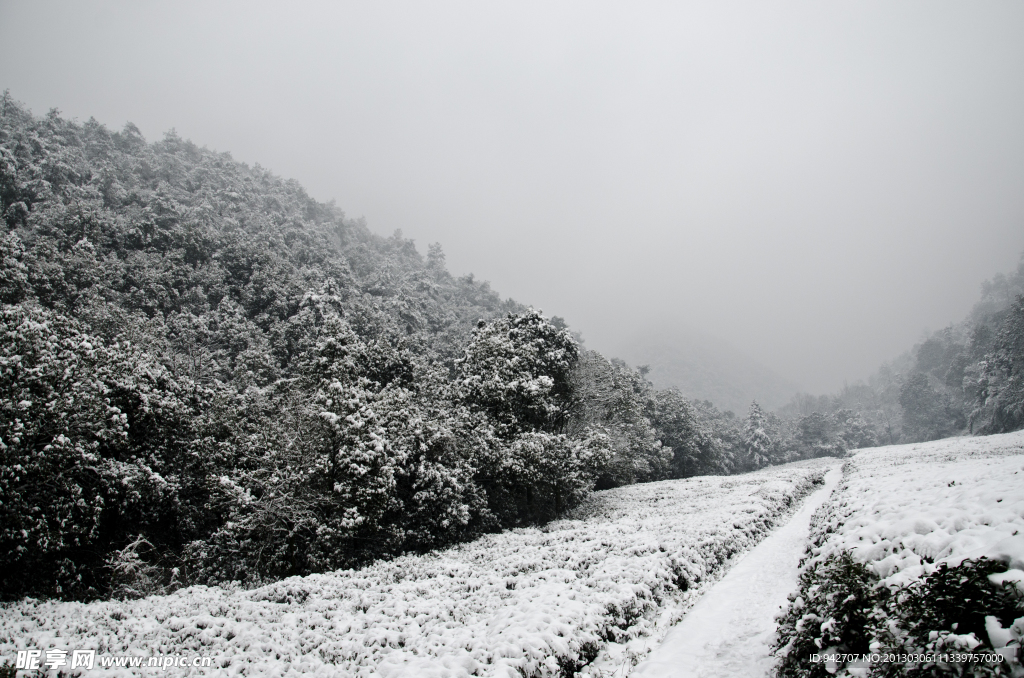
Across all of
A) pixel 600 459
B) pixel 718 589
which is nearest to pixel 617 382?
pixel 600 459

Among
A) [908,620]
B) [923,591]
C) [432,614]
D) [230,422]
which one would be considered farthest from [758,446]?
[908,620]

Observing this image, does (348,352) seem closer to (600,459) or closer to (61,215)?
(600,459)

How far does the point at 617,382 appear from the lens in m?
34.9

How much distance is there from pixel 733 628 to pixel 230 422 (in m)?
23.3

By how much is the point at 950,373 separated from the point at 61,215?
148 metres

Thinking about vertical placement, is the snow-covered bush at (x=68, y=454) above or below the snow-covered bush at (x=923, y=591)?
above

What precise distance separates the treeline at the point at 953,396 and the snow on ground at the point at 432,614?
65313 mm

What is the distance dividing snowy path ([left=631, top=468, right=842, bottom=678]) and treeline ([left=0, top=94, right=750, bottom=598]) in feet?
42.0

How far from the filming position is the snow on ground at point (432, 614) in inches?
338

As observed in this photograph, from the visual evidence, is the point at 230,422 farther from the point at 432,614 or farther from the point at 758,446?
the point at 758,446

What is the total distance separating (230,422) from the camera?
22.7 meters

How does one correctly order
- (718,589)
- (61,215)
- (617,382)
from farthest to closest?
(61,215), (617,382), (718,589)

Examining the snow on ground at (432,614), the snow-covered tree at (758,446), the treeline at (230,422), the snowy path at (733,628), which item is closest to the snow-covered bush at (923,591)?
the snowy path at (733,628)

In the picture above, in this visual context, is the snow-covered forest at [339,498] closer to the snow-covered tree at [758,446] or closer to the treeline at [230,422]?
the treeline at [230,422]
